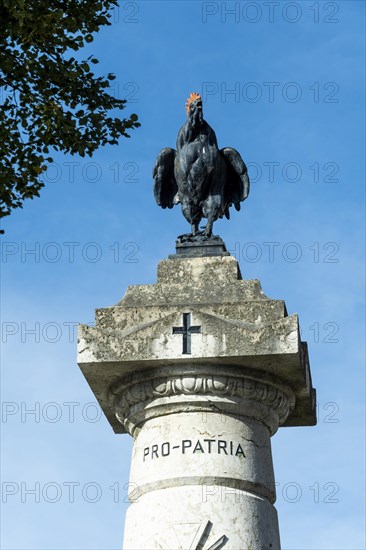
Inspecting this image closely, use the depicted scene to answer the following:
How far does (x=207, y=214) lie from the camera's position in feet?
35.0

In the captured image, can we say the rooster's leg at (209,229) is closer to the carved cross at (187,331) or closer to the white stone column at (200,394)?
the white stone column at (200,394)

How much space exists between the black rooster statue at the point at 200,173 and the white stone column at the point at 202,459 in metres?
1.62

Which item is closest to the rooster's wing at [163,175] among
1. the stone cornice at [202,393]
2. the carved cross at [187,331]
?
the carved cross at [187,331]

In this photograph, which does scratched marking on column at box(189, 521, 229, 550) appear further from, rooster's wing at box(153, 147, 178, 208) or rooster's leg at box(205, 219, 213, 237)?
rooster's wing at box(153, 147, 178, 208)

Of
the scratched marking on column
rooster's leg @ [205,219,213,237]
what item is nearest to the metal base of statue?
rooster's leg @ [205,219,213,237]

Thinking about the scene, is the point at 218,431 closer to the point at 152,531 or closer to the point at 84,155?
the point at 152,531

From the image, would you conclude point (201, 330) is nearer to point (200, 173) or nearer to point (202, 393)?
point (202, 393)

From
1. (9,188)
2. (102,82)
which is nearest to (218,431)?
(9,188)

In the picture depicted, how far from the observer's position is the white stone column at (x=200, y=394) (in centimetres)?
928

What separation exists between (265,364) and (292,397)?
2.45ft

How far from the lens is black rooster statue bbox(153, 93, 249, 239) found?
420 inches

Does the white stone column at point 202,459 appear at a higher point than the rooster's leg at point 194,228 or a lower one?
lower

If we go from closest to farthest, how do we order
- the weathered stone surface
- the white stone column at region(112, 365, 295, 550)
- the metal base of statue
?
the white stone column at region(112, 365, 295, 550) → the weathered stone surface → the metal base of statue

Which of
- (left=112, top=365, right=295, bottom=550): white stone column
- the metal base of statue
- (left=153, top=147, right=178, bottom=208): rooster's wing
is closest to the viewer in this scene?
(left=112, top=365, right=295, bottom=550): white stone column
